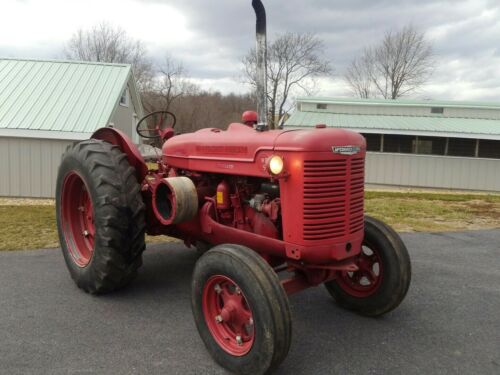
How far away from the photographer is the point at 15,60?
1346cm

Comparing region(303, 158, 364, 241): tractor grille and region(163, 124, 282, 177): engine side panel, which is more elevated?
region(163, 124, 282, 177): engine side panel

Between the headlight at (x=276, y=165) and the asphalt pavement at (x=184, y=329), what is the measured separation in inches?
49.5

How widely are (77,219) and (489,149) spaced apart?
49.0ft

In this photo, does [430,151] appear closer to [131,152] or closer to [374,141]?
[374,141]

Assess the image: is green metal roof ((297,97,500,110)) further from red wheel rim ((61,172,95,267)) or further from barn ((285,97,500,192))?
red wheel rim ((61,172,95,267))

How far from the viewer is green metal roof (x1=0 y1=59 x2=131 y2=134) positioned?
10398 mm

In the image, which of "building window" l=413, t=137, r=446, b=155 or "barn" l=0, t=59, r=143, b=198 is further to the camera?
"building window" l=413, t=137, r=446, b=155

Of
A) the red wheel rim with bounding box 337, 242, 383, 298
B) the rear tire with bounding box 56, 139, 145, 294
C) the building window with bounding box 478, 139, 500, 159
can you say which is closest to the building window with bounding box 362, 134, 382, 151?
the building window with bounding box 478, 139, 500, 159

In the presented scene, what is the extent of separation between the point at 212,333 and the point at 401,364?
127 centimetres

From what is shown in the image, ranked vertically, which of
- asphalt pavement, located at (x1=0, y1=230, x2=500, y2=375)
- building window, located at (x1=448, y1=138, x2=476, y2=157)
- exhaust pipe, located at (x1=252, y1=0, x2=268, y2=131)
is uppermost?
exhaust pipe, located at (x1=252, y1=0, x2=268, y2=131)

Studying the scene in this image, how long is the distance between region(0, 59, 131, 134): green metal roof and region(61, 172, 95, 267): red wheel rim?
6324mm

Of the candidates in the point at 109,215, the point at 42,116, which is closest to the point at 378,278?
the point at 109,215

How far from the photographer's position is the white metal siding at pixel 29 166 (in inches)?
406

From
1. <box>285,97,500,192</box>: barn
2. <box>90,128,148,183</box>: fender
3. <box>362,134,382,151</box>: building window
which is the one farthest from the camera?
<box>362,134,382,151</box>: building window
